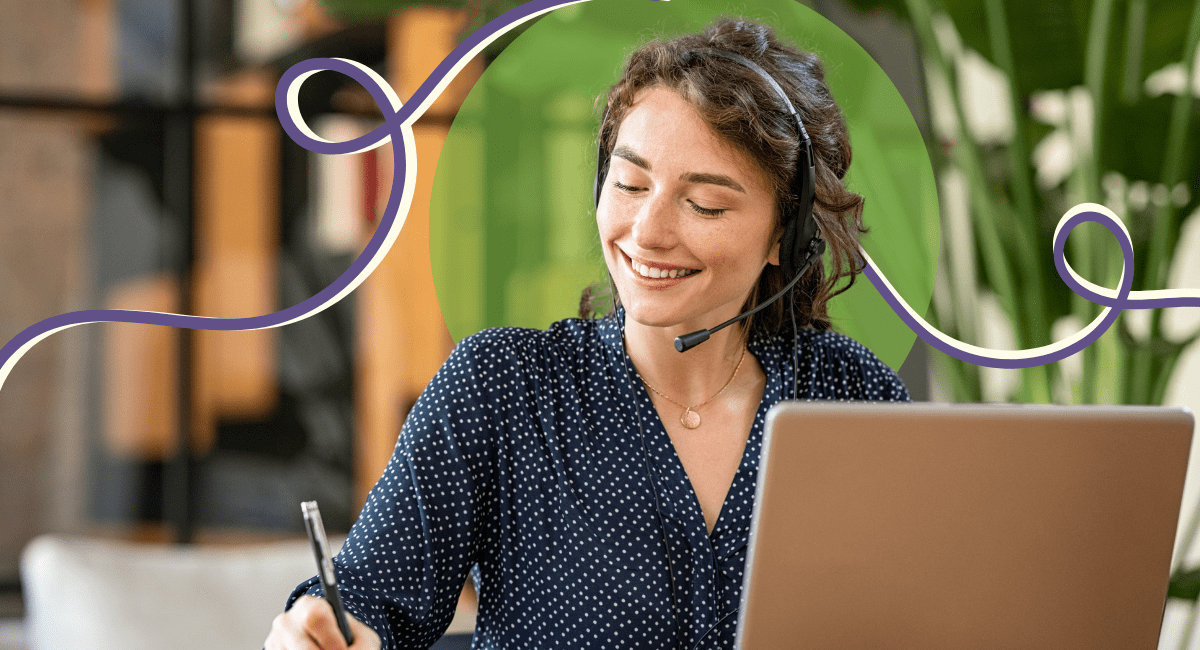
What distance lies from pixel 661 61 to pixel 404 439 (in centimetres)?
53

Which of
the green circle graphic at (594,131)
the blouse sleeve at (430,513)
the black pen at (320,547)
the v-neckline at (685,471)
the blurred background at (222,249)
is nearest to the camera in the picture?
the black pen at (320,547)

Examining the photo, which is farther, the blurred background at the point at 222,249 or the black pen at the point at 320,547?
the blurred background at the point at 222,249

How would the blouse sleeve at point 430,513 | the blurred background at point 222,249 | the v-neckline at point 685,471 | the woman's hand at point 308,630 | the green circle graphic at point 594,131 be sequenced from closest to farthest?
the woman's hand at point 308,630 < the blouse sleeve at point 430,513 < the v-neckline at point 685,471 < the green circle graphic at point 594,131 < the blurred background at point 222,249

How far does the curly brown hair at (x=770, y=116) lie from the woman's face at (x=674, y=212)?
0.02 metres

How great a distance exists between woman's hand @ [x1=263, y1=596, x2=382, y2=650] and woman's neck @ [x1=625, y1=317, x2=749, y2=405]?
1.71 ft

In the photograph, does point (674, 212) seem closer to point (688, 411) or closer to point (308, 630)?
point (688, 411)

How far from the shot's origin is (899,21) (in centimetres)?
205

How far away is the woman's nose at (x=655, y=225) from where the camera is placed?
1.12m

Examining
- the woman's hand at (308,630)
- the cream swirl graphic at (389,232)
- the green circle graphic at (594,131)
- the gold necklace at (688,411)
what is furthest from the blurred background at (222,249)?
the woman's hand at (308,630)

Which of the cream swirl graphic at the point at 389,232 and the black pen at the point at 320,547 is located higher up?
the cream swirl graphic at the point at 389,232

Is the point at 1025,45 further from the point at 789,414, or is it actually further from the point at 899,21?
the point at 789,414

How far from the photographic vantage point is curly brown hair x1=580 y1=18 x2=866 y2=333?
→ 115 cm

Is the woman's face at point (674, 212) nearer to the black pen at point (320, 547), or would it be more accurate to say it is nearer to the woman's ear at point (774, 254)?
the woman's ear at point (774, 254)

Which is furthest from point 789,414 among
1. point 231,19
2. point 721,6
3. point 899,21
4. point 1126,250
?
point 231,19
